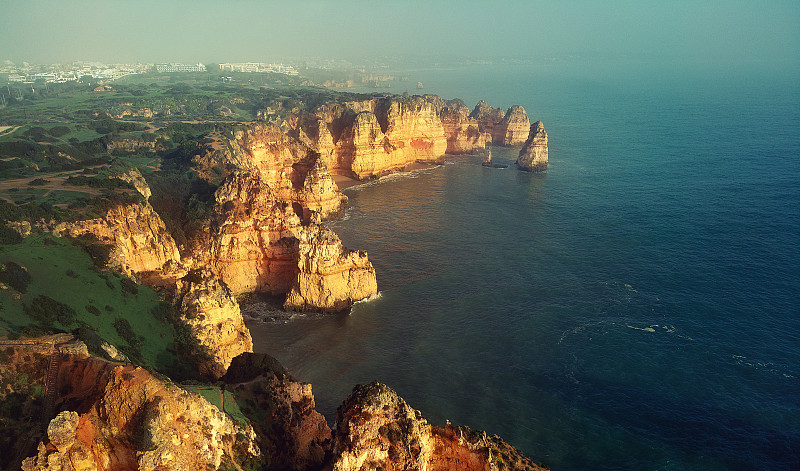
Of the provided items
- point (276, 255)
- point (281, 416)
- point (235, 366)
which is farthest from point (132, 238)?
point (281, 416)

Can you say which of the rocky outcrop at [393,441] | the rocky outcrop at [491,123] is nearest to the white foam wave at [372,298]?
the rocky outcrop at [393,441]

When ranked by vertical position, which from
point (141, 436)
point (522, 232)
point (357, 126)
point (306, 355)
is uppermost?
point (357, 126)

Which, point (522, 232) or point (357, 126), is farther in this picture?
point (357, 126)

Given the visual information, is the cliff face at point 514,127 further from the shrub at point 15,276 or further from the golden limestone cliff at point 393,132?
the shrub at point 15,276

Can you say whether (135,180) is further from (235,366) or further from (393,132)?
(393,132)

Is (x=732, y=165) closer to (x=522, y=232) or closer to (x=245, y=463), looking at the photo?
(x=522, y=232)

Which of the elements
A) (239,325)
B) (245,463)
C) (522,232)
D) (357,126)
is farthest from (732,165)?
(245,463)

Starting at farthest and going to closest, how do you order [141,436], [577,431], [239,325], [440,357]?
[440,357], [239,325], [577,431], [141,436]
